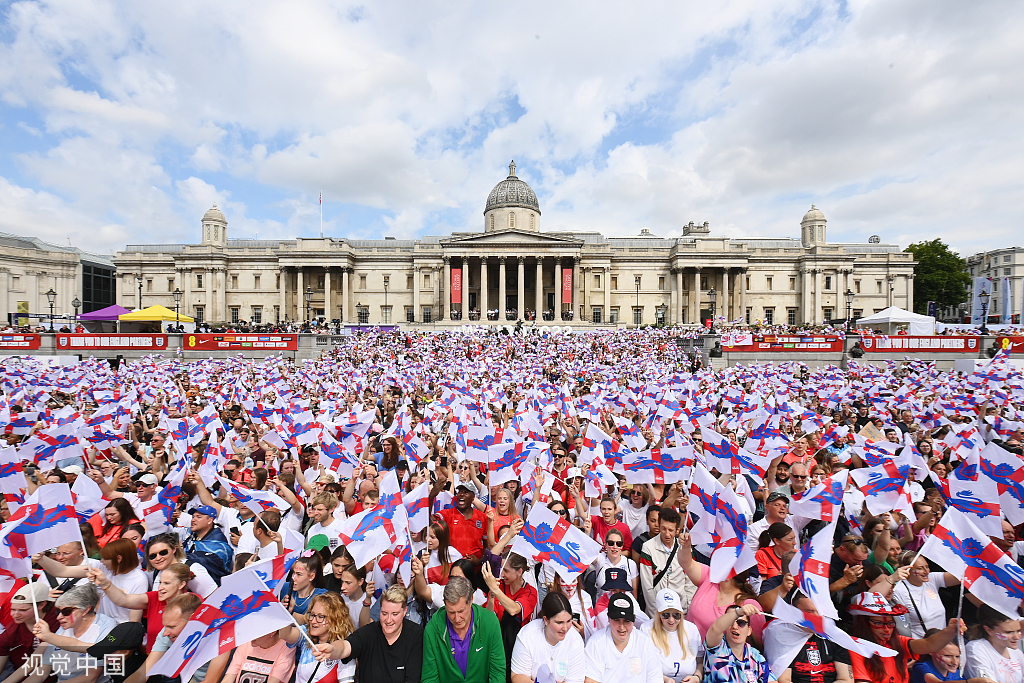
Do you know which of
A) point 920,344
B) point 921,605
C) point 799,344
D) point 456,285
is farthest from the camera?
point 456,285

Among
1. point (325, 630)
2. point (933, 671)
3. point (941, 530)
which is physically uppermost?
point (941, 530)

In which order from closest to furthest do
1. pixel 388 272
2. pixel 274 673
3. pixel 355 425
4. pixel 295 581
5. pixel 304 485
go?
1. pixel 274 673
2. pixel 295 581
3. pixel 304 485
4. pixel 355 425
5. pixel 388 272

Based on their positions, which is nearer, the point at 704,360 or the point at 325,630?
the point at 325,630

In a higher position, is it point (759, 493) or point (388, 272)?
point (388, 272)

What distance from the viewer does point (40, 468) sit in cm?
788

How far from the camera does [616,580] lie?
4.60 metres

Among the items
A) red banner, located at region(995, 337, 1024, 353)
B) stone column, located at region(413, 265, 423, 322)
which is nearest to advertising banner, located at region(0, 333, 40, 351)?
stone column, located at region(413, 265, 423, 322)

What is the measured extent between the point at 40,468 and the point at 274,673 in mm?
6520

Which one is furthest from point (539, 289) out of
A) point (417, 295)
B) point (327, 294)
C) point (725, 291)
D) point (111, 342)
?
point (111, 342)

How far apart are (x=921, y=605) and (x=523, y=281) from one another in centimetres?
6190

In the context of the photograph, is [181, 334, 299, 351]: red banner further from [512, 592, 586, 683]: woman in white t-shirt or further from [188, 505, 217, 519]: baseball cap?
[512, 592, 586, 683]: woman in white t-shirt

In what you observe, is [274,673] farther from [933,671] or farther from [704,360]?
[704,360]

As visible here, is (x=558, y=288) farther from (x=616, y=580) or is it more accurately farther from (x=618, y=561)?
(x=616, y=580)

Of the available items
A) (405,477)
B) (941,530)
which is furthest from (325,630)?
(941,530)
